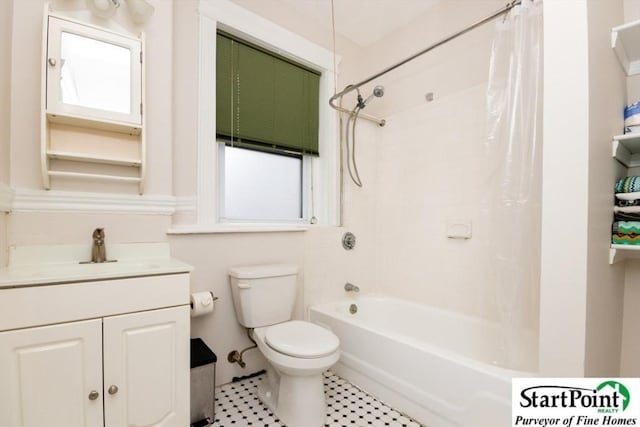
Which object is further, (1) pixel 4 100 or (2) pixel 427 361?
(2) pixel 427 361

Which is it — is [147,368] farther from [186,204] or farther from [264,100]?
[264,100]

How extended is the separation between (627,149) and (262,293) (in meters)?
1.88

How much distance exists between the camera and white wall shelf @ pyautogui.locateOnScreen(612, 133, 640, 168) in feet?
3.77

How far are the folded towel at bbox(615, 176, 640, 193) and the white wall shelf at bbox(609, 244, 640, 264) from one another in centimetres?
23

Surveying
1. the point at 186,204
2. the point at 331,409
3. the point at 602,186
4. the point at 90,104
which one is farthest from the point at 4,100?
the point at 602,186

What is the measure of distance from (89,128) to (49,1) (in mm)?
557

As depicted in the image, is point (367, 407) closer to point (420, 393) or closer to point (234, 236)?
point (420, 393)

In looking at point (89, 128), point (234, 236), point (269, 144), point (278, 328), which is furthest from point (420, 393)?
point (89, 128)

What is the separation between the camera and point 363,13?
2250 millimetres

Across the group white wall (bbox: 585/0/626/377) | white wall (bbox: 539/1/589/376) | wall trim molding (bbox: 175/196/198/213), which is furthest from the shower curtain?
wall trim molding (bbox: 175/196/198/213)

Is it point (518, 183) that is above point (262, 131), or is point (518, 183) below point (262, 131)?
below

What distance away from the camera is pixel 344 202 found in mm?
2385

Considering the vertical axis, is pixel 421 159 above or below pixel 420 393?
above

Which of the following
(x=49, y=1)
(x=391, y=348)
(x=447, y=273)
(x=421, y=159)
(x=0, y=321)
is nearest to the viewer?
(x=0, y=321)
